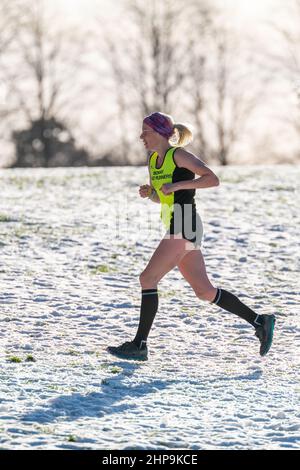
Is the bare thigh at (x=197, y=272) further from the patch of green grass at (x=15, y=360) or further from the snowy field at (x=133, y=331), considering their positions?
the patch of green grass at (x=15, y=360)

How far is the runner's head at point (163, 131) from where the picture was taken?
6973 millimetres

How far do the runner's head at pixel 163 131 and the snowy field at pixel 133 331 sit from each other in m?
1.62

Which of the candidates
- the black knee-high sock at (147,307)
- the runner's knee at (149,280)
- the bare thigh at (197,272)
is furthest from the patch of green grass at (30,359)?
the bare thigh at (197,272)

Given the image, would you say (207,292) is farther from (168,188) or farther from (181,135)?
(181,135)

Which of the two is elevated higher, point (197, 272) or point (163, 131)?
point (163, 131)

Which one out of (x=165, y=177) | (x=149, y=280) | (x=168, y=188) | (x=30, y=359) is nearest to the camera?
(x=168, y=188)

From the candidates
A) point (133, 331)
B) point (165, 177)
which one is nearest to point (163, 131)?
point (165, 177)

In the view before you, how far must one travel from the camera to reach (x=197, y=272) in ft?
23.5

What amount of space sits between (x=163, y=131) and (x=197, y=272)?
1.04 metres

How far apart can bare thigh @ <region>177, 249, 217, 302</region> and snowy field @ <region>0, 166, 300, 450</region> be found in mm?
572

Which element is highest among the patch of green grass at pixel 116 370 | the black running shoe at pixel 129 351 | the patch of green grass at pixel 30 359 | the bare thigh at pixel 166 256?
the bare thigh at pixel 166 256

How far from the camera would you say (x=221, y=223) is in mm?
14492

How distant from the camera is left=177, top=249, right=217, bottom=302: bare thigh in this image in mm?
7125

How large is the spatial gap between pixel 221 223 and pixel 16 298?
5601 mm
